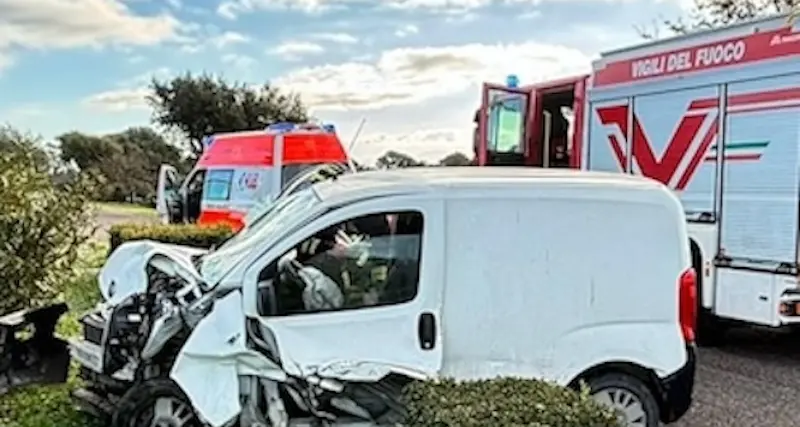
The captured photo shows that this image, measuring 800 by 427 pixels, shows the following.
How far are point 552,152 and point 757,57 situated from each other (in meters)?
4.02

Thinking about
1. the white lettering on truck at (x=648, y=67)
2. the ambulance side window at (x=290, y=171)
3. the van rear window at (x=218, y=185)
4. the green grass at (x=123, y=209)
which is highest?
the white lettering on truck at (x=648, y=67)

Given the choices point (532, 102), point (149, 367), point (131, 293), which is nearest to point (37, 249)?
point (131, 293)

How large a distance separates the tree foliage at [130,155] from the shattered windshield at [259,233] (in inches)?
1220

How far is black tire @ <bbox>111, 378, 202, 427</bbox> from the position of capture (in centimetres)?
552

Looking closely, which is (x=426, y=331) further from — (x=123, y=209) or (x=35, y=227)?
(x=123, y=209)

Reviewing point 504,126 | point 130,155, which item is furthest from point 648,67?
point 130,155

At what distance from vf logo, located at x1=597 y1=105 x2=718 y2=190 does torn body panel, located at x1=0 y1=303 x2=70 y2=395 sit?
20.7 ft

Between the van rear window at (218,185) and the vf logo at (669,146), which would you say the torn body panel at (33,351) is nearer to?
the vf logo at (669,146)

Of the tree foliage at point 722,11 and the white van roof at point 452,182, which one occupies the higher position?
the tree foliage at point 722,11

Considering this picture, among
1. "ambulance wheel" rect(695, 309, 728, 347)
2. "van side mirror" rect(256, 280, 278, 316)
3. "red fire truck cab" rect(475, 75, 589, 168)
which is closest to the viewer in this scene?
"van side mirror" rect(256, 280, 278, 316)

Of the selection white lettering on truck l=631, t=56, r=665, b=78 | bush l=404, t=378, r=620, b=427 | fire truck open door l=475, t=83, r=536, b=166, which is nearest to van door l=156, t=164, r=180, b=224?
fire truck open door l=475, t=83, r=536, b=166

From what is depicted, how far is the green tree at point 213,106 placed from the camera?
46.3 m

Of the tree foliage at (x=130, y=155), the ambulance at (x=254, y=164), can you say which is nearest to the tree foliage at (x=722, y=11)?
the ambulance at (x=254, y=164)

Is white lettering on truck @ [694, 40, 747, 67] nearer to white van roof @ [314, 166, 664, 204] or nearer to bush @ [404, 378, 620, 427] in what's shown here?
white van roof @ [314, 166, 664, 204]
